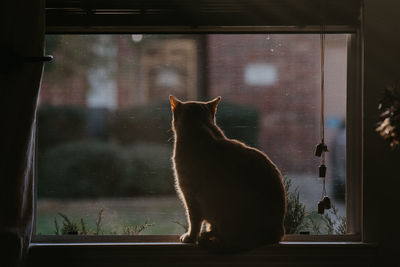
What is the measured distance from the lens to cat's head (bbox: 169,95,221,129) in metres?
1.93

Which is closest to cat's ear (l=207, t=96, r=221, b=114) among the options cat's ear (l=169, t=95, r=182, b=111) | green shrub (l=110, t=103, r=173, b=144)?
cat's ear (l=169, t=95, r=182, b=111)

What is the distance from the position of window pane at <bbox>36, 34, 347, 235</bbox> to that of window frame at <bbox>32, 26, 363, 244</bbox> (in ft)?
0.11

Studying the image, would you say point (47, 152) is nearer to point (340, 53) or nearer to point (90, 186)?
point (90, 186)

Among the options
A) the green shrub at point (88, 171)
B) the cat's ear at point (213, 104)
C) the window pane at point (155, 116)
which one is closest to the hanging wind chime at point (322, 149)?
the window pane at point (155, 116)

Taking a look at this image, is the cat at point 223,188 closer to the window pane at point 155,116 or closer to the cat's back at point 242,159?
the cat's back at point 242,159

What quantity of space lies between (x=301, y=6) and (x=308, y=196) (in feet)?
2.66

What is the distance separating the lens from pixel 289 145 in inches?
83.4

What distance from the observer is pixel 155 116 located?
213cm

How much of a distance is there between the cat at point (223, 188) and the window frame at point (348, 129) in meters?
0.21

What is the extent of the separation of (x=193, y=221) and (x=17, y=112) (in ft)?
2.57

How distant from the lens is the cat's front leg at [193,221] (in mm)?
1904

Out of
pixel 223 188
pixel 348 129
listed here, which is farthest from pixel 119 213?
pixel 348 129

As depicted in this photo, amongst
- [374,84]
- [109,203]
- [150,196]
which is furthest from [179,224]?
[374,84]

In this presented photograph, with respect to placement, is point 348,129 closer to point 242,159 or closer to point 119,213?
point 242,159
